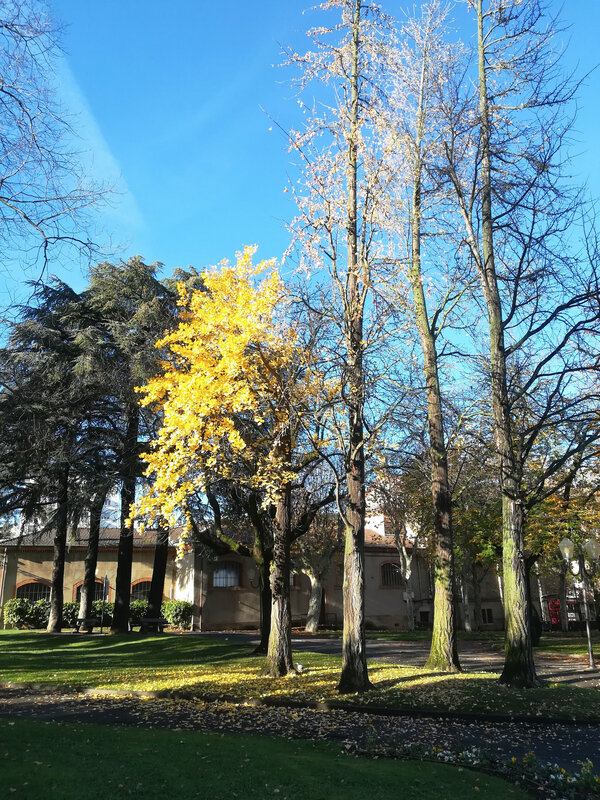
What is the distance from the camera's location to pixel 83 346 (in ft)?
69.9

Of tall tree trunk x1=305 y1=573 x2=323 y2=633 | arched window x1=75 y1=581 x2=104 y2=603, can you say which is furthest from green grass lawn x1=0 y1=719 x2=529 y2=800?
arched window x1=75 y1=581 x2=104 y2=603

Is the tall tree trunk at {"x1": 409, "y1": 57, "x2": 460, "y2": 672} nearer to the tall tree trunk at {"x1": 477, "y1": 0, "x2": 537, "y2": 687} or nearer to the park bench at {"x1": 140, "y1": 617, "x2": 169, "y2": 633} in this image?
the tall tree trunk at {"x1": 477, "y1": 0, "x2": 537, "y2": 687}

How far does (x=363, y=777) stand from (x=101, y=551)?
Answer: 29930mm

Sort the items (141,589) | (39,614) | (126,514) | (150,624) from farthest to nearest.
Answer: (141,589)
(39,614)
(150,624)
(126,514)

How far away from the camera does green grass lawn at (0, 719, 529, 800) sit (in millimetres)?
4707

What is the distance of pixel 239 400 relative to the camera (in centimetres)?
1043

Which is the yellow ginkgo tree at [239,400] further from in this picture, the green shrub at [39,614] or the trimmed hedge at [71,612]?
the green shrub at [39,614]

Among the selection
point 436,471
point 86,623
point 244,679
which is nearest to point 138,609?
point 86,623

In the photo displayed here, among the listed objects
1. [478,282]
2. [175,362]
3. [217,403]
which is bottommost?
[217,403]

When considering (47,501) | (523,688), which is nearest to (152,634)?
(47,501)

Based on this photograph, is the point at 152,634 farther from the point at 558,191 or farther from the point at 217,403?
the point at 558,191

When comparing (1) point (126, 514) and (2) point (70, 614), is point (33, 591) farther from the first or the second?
(1) point (126, 514)

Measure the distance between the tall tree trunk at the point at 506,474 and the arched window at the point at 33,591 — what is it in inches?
1066

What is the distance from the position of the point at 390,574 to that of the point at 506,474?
2621 cm
